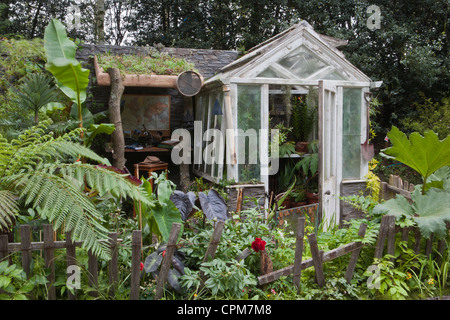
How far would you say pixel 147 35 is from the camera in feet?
35.1

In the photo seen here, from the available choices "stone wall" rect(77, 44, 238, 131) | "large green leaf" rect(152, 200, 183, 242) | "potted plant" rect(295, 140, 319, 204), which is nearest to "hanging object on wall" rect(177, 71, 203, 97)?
"stone wall" rect(77, 44, 238, 131)

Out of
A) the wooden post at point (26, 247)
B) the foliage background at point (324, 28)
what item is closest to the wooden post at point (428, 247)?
the wooden post at point (26, 247)

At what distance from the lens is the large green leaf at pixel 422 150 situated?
2994mm

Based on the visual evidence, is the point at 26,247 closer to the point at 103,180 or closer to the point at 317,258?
the point at 103,180

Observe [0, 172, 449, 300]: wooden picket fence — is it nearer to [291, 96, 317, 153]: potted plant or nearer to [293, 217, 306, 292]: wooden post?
[293, 217, 306, 292]: wooden post

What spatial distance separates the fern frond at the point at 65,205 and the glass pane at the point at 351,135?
4.45 m

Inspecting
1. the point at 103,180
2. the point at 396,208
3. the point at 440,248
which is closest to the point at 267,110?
the point at 396,208

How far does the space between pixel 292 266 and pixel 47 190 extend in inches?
67.5

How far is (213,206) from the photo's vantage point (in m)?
3.04

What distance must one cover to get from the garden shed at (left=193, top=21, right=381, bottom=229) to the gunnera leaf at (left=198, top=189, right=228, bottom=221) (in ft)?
6.15

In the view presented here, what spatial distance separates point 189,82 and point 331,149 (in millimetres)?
2370

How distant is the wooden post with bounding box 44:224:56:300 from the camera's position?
2.27m
